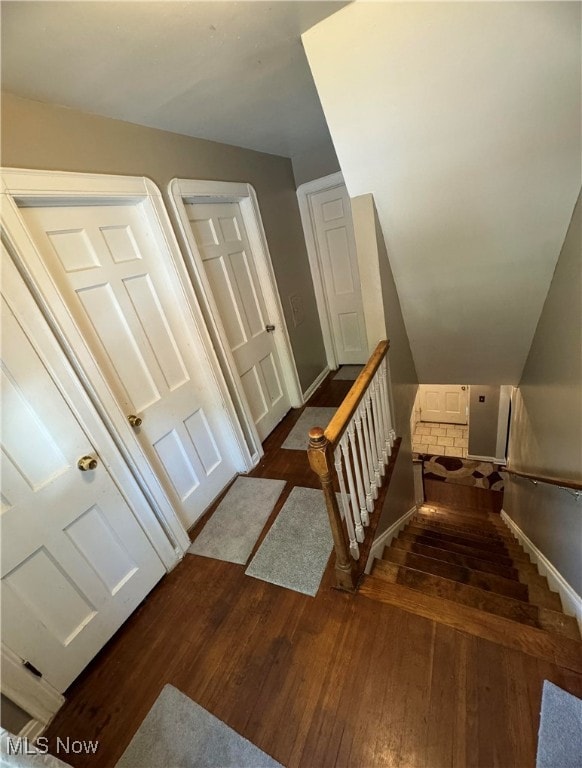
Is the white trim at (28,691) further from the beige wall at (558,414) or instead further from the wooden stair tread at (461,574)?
the beige wall at (558,414)

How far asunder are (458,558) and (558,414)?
117 centimetres

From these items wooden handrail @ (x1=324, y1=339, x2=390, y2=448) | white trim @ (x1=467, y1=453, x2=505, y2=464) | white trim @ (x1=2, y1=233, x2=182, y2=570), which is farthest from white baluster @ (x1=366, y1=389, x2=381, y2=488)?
white trim @ (x1=467, y1=453, x2=505, y2=464)

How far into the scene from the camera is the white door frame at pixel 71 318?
3.87 ft

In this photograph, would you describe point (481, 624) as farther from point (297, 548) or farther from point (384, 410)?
point (384, 410)

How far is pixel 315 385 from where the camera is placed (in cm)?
348

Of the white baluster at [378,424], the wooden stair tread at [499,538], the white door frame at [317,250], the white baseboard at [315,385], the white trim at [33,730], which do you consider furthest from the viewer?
the white baseboard at [315,385]

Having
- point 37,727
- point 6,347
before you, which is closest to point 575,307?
point 6,347

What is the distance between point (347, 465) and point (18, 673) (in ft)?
5.07

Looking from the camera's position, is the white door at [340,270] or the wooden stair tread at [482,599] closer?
the wooden stair tread at [482,599]

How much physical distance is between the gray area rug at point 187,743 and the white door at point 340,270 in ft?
10.4

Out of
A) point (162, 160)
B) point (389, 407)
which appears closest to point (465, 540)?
point (389, 407)

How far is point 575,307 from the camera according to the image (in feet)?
5.19

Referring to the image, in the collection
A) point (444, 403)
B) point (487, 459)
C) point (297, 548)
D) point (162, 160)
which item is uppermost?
point (162, 160)

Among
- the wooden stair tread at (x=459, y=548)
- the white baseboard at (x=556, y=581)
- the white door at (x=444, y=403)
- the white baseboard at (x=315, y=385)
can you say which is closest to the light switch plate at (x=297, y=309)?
the white baseboard at (x=315, y=385)
